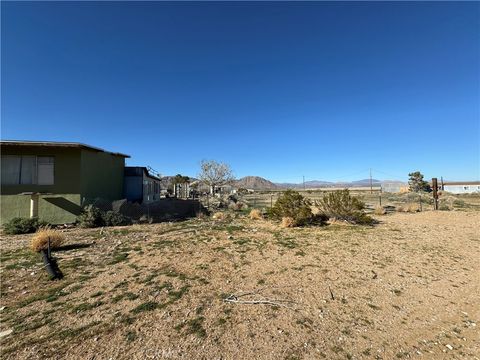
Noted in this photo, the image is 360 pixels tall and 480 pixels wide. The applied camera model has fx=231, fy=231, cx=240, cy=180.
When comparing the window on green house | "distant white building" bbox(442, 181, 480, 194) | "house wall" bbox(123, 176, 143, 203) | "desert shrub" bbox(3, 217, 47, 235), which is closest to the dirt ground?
"desert shrub" bbox(3, 217, 47, 235)

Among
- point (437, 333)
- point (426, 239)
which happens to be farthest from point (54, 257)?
point (426, 239)

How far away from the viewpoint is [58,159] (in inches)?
449

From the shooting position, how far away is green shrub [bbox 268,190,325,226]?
11484 millimetres

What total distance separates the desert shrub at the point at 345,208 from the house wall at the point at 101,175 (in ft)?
41.6

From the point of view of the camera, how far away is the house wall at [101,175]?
39.4ft

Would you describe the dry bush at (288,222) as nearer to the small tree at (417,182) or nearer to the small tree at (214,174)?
the small tree at (214,174)

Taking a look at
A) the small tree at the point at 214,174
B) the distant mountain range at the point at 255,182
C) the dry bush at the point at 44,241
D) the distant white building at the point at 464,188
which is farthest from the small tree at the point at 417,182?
the distant mountain range at the point at 255,182

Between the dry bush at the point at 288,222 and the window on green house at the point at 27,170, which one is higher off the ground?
the window on green house at the point at 27,170

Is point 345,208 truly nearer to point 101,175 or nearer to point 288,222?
point 288,222

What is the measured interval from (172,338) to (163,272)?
2.40 m

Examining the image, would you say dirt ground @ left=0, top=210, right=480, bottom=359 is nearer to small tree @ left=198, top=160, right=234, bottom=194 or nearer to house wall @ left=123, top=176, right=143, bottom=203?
house wall @ left=123, top=176, right=143, bottom=203

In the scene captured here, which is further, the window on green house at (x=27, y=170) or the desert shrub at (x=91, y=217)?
the window on green house at (x=27, y=170)

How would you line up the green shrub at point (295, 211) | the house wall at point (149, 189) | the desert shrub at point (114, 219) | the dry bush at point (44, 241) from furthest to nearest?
1. the house wall at point (149, 189)
2. the green shrub at point (295, 211)
3. the desert shrub at point (114, 219)
4. the dry bush at point (44, 241)

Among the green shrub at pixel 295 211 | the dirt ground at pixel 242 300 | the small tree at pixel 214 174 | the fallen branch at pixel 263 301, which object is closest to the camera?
the dirt ground at pixel 242 300
